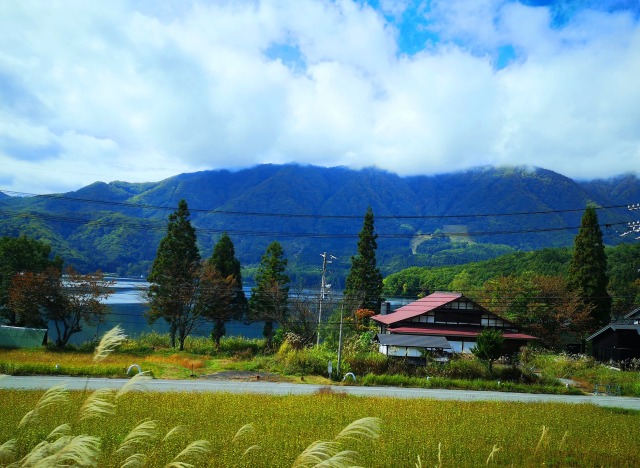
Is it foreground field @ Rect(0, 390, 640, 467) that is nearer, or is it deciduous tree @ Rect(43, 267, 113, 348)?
foreground field @ Rect(0, 390, 640, 467)

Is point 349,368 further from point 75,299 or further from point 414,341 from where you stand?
point 75,299

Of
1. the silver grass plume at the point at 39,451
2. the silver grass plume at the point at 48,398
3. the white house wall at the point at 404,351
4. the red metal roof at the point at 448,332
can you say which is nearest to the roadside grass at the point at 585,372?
the red metal roof at the point at 448,332

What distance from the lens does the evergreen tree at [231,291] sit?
3681 centimetres

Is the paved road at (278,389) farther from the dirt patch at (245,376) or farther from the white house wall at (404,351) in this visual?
the white house wall at (404,351)

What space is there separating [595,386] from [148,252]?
107 m

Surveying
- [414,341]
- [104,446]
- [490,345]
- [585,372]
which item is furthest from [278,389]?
[585,372]

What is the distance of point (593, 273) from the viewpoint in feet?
126

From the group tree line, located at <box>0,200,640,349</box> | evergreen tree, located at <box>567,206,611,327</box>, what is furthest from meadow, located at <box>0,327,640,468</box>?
evergreen tree, located at <box>567,206,611,327</box>

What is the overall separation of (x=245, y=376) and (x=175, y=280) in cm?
1341

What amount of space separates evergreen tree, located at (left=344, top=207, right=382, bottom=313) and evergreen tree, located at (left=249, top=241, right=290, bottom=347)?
6.52 m

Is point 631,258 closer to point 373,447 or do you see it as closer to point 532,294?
point 532,294

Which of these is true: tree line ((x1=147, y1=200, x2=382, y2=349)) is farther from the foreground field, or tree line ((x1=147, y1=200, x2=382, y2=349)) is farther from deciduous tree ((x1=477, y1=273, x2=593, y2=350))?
the foreground field

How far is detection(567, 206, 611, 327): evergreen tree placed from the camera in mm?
38375

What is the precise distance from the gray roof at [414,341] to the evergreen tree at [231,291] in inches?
493
